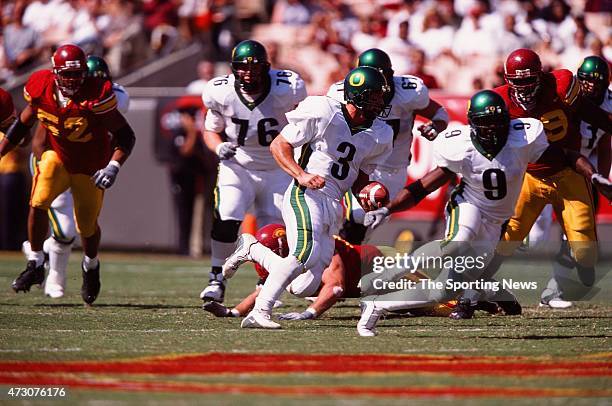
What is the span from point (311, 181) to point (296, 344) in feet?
3.02

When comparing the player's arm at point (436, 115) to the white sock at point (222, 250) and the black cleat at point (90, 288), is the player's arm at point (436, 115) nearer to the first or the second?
the white sock at point (222, 250)

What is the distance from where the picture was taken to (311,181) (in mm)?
6816

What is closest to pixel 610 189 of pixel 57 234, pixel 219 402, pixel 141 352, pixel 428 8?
pixel 141 352

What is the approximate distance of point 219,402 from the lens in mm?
4715

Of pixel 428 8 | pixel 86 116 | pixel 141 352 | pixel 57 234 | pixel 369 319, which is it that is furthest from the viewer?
pixel 428 8

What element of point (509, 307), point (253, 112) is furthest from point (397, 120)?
point (509, 307)

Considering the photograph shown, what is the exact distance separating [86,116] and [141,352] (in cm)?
293

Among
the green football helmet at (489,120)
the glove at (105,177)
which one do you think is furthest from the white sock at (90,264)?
the green football helmet at (489,120)

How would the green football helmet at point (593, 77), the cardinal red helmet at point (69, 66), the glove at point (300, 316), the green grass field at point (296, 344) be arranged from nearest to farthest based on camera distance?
the green grass field at point (296, 344) < the glove at point (300, 316) < the cardinal red helmet at point (69, 66) < the green football helmet at point (593, 77)

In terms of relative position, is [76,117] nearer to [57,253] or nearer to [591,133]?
[57,253]

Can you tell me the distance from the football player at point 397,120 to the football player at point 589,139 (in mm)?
1051

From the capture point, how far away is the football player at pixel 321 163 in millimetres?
6973

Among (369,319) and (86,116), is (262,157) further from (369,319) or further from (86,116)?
(369,319)

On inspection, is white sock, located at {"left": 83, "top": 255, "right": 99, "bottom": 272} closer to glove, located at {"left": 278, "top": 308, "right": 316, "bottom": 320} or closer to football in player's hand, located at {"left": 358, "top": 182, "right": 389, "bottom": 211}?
glove, located at {"left": 278, "top": 308, "right": 316, "bottom": 320}
